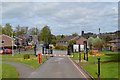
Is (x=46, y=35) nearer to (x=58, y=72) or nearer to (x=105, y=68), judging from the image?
(x=105, y=68)

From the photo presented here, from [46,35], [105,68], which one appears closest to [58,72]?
[105,68]

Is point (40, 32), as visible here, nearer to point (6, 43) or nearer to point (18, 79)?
point (6, 43)

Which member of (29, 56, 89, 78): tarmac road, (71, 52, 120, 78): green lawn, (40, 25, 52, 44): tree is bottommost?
(29, 56, 89, 78): tarmac road

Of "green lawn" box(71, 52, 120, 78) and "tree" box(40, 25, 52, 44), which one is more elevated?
"tree" box(40, 25, 52, 44)

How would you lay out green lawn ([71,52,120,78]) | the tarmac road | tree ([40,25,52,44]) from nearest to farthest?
green lawn ([71,52,120,78]), the tarmac road, tree ([40,25,52,44])

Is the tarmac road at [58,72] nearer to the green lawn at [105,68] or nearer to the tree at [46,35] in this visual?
the green lawn at [105,68]

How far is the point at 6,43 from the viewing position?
82812 mm

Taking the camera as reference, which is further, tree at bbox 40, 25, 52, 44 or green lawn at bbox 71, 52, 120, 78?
tree at bbox 40, 25, 52, 44

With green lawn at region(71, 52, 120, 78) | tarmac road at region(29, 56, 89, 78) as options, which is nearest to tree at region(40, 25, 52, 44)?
green lawn at region(71, 52, 120, 78)

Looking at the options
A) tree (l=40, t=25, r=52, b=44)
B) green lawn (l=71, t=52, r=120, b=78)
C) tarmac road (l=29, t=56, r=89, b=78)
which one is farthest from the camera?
tree (l=40, t=25, r=52, b=44)

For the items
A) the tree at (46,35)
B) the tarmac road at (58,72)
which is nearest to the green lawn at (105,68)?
the tarmac road at (58,72)

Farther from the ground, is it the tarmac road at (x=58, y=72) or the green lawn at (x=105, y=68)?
the green lawn at (x=105, y=68)

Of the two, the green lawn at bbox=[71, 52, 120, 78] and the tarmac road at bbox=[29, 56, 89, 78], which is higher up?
the green lawn at bbox=[71, 52, 120, 78]

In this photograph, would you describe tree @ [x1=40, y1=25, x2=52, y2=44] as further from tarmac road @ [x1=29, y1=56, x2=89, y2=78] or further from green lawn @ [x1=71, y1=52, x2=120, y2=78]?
tarmac road @ [x1=29, y1=56, x2=89, y2=78]
